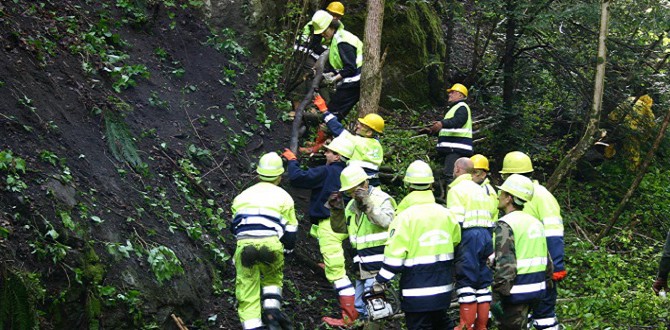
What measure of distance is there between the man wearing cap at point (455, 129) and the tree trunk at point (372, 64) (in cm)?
93

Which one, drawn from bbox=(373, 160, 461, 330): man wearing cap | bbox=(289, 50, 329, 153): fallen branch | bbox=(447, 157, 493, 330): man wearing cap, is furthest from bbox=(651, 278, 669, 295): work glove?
bbox=(289, 50, 329, 153): fallen branch

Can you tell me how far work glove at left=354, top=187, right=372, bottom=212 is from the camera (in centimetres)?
826

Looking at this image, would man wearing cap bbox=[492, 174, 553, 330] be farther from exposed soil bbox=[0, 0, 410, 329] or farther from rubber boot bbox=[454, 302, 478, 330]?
exposed soil bbox=[0, 0, 410, 329]

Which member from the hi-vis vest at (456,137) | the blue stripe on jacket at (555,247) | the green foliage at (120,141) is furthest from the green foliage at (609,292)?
the green foliage at (120,141)

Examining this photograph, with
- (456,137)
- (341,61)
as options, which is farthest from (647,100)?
(341,61)

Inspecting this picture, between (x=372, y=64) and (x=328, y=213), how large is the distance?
2983mm

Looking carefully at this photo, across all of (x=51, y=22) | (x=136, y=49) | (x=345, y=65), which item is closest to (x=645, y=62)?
(x=345, y=65)

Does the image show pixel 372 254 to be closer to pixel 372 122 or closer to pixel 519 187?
pixel 519 187

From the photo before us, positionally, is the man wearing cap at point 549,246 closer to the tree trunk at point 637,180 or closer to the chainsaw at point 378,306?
the chainsaw at point 378,306

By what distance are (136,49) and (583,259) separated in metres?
7.61

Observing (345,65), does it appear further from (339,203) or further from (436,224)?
(436,224)

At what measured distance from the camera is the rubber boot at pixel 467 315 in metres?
7.83

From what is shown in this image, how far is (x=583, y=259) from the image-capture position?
479 inches

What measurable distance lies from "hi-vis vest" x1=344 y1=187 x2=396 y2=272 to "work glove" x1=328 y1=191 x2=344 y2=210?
0.93 feet
